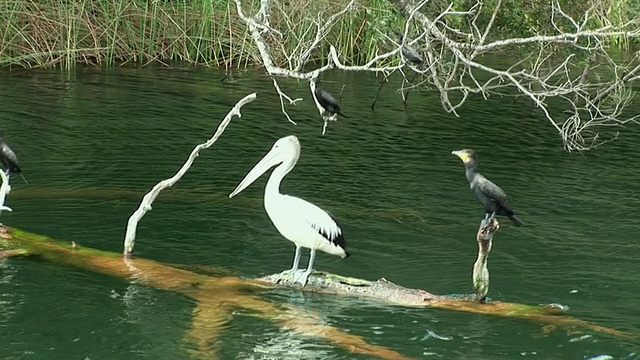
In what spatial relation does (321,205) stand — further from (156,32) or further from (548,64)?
(156,32)

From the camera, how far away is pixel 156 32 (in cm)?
1962

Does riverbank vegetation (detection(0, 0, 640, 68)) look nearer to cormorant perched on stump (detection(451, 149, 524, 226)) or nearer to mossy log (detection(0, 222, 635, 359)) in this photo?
cormorant perched on stump (detection(451, 149, 524, 226))

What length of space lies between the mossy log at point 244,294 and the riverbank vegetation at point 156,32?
9.51 m

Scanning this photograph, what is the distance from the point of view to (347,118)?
15883mm

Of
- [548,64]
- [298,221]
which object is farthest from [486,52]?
[298,221]

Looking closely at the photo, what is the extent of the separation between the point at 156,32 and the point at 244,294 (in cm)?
1307

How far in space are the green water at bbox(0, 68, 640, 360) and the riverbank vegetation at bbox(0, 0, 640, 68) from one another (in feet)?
2.41

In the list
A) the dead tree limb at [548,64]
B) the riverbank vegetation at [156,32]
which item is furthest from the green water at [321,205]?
the riverbank vegetation at [156,32]

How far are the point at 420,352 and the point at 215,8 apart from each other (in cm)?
1313

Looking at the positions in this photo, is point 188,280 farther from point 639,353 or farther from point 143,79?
point 143,79

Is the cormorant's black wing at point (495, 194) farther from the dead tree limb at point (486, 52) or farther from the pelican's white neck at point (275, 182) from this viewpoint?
the pelican's white neck at point (275, 182)

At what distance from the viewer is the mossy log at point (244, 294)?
684 cm

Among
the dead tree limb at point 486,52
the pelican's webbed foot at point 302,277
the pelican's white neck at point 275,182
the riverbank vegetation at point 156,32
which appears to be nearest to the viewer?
the pelican's webbed foot at point 302,277

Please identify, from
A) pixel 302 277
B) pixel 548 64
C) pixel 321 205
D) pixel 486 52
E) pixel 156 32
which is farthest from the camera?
pixel 156 32
